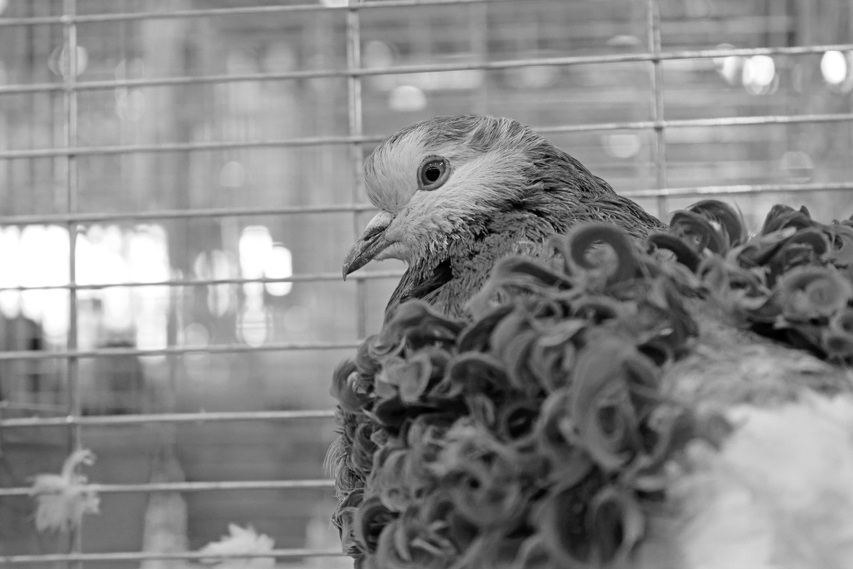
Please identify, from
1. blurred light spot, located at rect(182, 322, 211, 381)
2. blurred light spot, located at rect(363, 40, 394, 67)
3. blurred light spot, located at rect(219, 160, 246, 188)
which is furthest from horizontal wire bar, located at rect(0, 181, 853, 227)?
blurred light spot, located at rect(363, 40, 394, 67)

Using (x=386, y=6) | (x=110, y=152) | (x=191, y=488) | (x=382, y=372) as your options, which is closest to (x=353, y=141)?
(x=386, y=6)

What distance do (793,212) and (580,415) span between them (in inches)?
9.4

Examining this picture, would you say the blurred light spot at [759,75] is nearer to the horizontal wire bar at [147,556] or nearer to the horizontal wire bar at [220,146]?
the horizontal wire bar at [220,146]

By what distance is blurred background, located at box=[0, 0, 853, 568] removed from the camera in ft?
6.23

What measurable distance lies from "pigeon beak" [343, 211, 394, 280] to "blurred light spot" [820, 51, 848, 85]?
1.48 metres

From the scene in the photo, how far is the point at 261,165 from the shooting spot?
2336 millimetres

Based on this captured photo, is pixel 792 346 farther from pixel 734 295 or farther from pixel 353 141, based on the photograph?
pixel 353 141

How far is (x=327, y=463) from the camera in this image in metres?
0.76

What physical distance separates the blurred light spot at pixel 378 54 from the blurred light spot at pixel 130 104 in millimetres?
614

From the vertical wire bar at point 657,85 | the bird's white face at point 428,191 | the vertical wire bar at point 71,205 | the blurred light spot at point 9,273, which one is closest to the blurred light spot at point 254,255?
the blurred light spot at point 9,273

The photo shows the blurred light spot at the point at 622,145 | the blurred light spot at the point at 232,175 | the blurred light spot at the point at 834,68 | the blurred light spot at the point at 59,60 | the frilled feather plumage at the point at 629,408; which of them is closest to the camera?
the frilled feather plumage at the point at 629,408

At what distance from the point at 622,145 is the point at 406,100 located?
672mm

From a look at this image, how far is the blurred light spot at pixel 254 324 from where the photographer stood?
2131 mm

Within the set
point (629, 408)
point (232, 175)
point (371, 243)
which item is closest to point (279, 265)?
point (232, 175)
